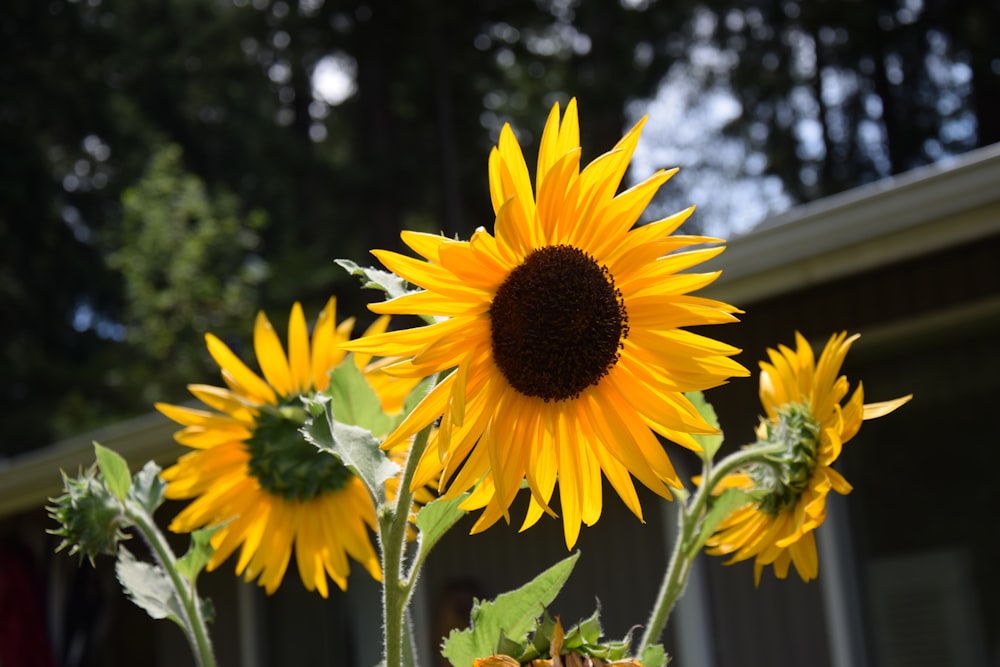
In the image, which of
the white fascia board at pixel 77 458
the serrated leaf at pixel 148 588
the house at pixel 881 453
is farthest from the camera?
the white fascia board at pixel 77 458

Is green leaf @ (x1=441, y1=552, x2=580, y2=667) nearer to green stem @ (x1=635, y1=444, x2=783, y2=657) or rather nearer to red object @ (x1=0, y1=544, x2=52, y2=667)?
green stem @ (x1=635, y1=444, x2=783, y2=657)

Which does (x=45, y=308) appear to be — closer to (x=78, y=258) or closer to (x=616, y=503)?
(x=78, y=258)

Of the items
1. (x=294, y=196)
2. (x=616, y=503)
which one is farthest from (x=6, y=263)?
(x=616, y=503)

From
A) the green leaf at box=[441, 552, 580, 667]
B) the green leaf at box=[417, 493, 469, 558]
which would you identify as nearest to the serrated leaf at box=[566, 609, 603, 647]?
the green leaf at box=[441, 552, 580, 667]

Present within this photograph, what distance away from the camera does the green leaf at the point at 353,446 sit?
1.03m

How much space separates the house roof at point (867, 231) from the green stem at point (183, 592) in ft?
12.5

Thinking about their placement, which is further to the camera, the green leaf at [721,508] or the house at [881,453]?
the house at [881,453]

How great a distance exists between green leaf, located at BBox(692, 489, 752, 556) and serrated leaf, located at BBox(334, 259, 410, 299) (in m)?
0.37

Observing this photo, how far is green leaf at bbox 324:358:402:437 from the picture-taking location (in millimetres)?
1213

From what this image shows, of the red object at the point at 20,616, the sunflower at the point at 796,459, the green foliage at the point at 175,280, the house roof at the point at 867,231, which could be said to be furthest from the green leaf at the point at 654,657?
the green foliage at the point at 175,280

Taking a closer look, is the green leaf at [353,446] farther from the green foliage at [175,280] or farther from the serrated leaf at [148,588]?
the green foliage at [175,280]

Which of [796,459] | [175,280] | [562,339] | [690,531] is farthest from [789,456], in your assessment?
[175,280]

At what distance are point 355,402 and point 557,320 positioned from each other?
23 centimetres

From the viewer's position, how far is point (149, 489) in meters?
1.31
